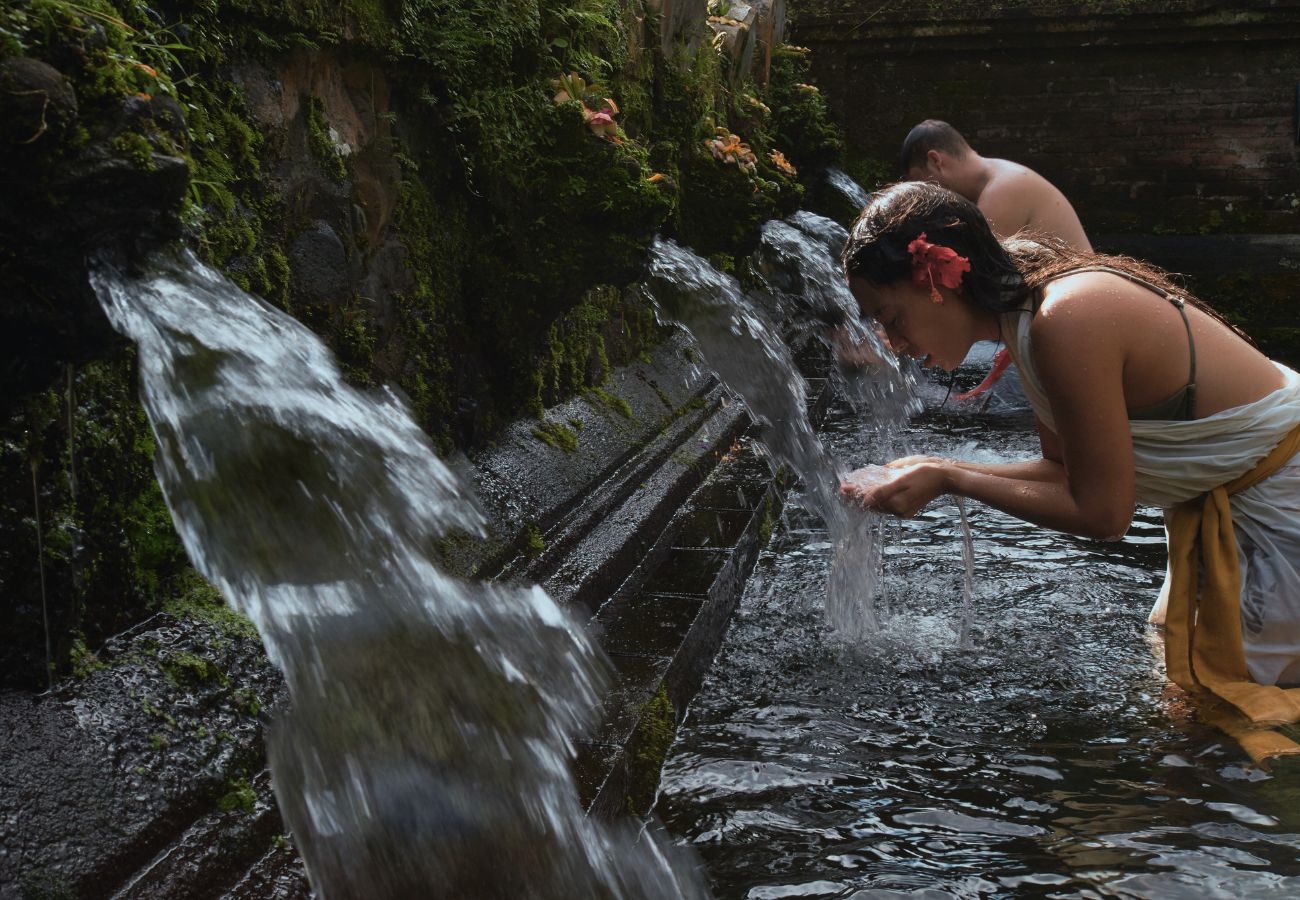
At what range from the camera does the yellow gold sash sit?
8.53 ft

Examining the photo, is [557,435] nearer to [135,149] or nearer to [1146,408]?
[1146,408]

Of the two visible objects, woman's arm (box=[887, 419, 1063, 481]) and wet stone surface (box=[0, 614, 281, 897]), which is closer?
wet stone surface (box=[0, 614, 281, 897])

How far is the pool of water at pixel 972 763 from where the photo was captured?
2.35 metres

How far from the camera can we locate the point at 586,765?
246 cm

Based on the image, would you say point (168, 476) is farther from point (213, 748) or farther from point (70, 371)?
point (213, 748)

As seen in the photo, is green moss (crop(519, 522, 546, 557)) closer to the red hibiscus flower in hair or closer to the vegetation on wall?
the vegetation on wall

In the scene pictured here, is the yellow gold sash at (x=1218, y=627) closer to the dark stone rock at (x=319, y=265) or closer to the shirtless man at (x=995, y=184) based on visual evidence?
the dark stone rock at (x=319, y=265)

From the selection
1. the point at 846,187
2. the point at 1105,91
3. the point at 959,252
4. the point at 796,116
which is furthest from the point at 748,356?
the point at 1105,91

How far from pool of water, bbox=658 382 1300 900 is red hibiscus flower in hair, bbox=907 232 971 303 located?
1192 mm

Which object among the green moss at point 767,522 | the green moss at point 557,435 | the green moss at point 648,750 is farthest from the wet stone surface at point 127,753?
the green moss at point 767,522

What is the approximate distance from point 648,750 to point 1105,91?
11170mm

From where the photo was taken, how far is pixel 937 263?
2.57 m

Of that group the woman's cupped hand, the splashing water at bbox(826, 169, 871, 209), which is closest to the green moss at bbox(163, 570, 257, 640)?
the woman's cupped hand

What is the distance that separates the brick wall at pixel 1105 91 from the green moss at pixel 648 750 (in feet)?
34.6
